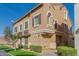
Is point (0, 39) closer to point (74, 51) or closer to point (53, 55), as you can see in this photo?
point (53, 55)

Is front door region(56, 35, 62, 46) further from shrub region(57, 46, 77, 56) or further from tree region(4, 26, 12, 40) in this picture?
tree region(4, 26, 12, 40)

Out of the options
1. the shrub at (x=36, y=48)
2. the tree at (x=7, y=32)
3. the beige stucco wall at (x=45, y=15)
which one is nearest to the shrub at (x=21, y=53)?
the shrub at (x=36, y=48)

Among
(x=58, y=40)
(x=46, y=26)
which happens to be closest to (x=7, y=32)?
(x=46, y=26)

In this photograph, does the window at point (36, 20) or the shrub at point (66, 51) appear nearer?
the shrub at point (66, 51)

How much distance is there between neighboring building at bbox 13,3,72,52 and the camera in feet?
12.3

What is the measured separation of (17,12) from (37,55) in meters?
0.85

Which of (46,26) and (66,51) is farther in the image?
(46,26)

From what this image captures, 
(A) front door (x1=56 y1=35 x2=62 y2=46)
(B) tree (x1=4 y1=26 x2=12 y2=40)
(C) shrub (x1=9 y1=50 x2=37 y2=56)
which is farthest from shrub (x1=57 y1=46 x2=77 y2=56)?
(B) tree (x1=4 y1=26 x2=12 y2=40)

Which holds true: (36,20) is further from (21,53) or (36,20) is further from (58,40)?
(21,53)

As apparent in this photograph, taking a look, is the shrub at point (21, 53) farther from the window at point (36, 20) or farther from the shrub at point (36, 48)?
the window at point (36, 20)

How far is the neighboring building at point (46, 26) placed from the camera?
3.74 m

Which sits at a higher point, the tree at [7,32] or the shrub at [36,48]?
the tree at [7,32]

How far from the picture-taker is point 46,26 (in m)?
3.77

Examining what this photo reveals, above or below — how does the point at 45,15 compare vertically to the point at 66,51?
above
